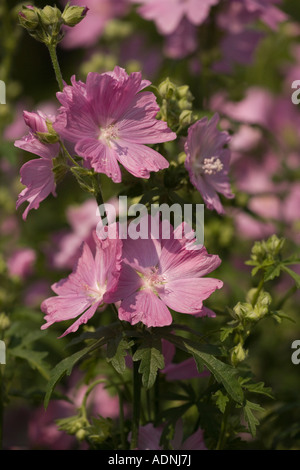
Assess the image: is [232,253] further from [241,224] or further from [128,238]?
[128,238]

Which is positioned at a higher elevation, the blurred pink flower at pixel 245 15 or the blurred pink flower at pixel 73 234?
the blurred pink flower at pixel 245 15

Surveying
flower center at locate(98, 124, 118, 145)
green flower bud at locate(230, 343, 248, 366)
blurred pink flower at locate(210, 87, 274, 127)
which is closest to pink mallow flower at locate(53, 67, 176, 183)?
flower center at locate(98, 124, 118, 145)

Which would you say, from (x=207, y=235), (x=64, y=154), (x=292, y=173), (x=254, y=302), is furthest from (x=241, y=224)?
(x=64, y=154)

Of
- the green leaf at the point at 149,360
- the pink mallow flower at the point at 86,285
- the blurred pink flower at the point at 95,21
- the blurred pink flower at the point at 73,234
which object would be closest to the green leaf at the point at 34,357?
the pink mallow flower at the point at 86,285

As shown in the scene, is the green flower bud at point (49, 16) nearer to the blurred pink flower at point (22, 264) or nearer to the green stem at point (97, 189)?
the green stem at point (97, 189)

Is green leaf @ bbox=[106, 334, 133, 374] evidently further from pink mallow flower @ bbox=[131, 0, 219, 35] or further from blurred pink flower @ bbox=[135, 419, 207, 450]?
pink mallow flower @ bbox=[131, 0, 219, 35]

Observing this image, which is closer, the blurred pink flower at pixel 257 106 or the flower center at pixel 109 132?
the flower center at pixel 109 132

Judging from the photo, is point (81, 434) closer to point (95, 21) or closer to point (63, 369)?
point (63, 369)

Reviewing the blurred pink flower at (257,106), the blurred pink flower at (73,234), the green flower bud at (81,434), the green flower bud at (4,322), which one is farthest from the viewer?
the blurred pink flower at (257,106)
